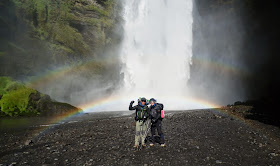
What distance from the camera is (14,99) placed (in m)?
26.3

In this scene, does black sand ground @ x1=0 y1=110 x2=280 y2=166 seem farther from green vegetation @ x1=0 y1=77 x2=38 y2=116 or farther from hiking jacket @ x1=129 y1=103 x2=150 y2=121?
green vegetation @ x1=0 y1=77 x2=38 y2=116

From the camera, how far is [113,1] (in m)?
73.9

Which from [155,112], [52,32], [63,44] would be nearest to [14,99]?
[155,112]

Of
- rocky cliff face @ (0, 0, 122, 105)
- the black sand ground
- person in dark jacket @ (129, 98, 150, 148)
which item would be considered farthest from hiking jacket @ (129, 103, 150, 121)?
rocky cliff face @ (0, 0, 122, 105)

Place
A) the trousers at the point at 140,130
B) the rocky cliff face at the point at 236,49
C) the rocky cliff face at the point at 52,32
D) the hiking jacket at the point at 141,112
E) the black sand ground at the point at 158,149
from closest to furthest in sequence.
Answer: the black sand ground at the point at 158,149
the hiking jacket at the point at 141,112
the trousers at the point at 140,130
the rocky cliff face at the point at 236,49
the rocky cliff face at the point at 52,32

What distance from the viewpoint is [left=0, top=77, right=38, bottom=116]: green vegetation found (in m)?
25.7

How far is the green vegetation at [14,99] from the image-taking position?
25741 mm

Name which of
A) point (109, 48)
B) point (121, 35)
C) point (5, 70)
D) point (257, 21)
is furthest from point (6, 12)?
point (257, 21)

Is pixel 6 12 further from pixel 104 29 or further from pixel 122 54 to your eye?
pixel 122 54

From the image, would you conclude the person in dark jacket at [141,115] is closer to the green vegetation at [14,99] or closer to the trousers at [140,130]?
the trousers at [140,130]

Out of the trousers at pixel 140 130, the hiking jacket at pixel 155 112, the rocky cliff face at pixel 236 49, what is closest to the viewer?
the trousers at pixel 140 130

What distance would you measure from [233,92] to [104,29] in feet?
142

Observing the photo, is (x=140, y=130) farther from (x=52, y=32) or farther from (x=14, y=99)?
(x=52, y=32)

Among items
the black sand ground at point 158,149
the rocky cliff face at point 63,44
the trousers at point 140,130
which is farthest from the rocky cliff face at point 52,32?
the trousers at point 140,130
